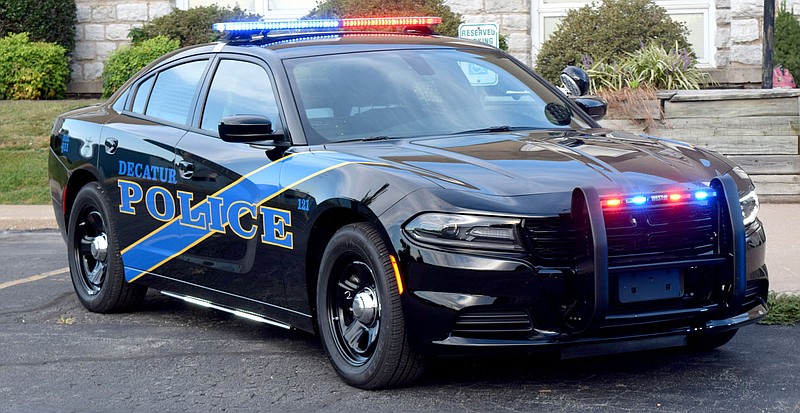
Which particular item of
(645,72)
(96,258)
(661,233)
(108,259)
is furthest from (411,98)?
(645,72)

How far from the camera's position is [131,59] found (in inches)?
658

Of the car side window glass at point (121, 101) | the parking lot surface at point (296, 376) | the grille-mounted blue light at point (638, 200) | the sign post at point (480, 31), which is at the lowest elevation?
the parking lot surface at point (296, 376)

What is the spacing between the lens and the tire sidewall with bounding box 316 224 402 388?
202 inches

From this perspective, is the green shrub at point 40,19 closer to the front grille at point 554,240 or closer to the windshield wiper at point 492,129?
the windshield wiper at point 492,129

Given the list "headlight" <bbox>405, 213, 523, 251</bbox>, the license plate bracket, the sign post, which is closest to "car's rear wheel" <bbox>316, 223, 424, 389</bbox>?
"headlight" <bbox>405, 213, 523, 251</bbox>

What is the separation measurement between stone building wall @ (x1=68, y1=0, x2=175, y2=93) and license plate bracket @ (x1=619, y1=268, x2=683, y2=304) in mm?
14277

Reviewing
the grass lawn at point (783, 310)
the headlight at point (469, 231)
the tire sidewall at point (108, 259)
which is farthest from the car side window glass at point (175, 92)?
the grass lawn at point (783, 310)

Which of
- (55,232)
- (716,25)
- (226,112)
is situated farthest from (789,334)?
(716,25)

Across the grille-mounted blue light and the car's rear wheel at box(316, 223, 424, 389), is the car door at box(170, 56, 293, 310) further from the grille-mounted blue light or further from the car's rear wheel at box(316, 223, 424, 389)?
the grille-mounted blue light

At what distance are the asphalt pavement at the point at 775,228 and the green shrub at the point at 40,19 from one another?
589 centimetres

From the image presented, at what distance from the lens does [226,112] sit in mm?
6594

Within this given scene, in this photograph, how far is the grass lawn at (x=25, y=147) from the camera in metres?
13.2

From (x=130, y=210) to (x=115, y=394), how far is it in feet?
5.78

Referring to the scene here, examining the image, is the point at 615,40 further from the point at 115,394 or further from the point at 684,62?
the point at 115,394
